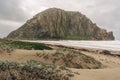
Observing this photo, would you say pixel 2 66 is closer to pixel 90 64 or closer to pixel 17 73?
pixel 17 73

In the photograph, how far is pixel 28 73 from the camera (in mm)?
13000

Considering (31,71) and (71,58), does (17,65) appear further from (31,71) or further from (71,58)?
(71,58)

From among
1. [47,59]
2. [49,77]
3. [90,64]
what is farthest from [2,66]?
[90,64]

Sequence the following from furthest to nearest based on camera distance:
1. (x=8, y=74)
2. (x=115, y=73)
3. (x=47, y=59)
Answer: (x=47, y=59)
(x=115, y=73)
(x=8, y=74)

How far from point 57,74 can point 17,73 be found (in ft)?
6.05

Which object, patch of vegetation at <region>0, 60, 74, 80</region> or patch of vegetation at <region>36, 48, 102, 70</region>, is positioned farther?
patch of vegetation at <region>36, 48, 102, 70</region>

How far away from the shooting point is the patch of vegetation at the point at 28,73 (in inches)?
503

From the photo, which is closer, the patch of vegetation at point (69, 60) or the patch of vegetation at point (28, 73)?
the patch of vegetation at point (28, 73)

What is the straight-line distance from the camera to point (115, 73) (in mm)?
14180

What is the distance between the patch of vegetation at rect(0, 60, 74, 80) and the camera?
12.8m

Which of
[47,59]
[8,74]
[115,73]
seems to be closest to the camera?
[8,74]

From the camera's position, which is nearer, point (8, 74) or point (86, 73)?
point (8, 74)

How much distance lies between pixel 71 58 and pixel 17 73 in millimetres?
10654

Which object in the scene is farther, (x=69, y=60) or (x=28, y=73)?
(x=69, y=60)
